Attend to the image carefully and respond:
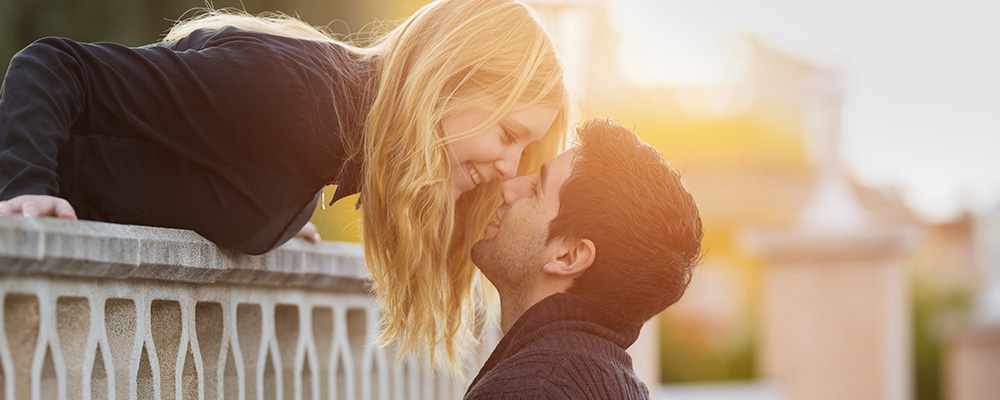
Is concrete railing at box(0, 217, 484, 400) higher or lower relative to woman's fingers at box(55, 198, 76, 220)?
lower

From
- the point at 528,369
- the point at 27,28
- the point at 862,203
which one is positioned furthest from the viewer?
the point at 862,203

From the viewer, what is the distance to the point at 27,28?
240 inches

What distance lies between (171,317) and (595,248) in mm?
1102

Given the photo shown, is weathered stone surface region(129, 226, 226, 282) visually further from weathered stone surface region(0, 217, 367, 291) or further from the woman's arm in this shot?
the woman's arm

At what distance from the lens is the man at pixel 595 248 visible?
271 centimetres

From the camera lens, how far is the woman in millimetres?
2381

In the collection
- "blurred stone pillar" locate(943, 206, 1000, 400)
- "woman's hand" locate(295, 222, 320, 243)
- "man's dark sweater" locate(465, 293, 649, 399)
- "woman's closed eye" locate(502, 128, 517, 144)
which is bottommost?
"blurred stone pillar" locate(943, 206, 1000, 400)

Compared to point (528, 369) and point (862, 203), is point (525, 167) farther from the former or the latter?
point (862, 203)

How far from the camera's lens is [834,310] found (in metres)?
8.23

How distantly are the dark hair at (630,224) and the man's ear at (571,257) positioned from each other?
0.06 feet

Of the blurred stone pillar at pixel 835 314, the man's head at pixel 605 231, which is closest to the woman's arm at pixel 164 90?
the man's head at pixel 605 231

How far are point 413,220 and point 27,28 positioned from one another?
4263 mm

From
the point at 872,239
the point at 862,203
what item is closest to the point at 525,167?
the point at 872,239

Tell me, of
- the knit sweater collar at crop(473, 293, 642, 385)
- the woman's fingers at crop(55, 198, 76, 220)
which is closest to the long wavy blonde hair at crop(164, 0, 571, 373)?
the knit sweater collar at crop(473, 293, 642, 385)
